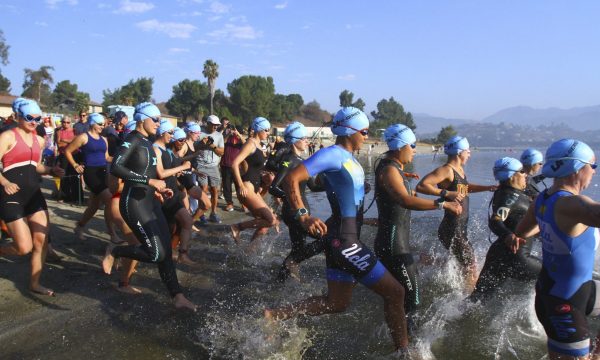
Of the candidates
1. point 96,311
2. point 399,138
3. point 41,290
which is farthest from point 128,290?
point 399,138

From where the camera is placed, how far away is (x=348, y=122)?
11.3 ft

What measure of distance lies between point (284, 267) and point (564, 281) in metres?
3.10

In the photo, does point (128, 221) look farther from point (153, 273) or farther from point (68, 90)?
point (68, 90)

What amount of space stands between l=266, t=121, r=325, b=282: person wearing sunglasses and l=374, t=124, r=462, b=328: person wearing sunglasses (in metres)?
0.98

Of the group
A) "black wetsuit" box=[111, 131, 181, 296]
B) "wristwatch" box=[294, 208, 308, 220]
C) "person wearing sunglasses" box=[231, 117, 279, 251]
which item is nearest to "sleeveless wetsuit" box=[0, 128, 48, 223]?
"black wetsuit" box=[111, 131, 181, 296]

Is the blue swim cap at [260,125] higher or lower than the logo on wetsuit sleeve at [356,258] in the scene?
higher

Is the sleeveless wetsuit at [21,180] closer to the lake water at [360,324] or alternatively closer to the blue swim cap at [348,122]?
the lake water at [360,324]

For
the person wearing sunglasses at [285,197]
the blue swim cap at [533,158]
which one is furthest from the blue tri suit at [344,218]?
the blue swim cap at [533,158]

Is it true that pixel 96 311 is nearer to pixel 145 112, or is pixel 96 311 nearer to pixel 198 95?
pixel 145 112

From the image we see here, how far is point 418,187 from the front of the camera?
4.54 m

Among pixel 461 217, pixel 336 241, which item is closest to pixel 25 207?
pixel 336 241

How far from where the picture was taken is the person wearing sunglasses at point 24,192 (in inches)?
177

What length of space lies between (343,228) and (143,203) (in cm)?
213

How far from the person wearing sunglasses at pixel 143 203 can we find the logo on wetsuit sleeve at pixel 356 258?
1.94 m
